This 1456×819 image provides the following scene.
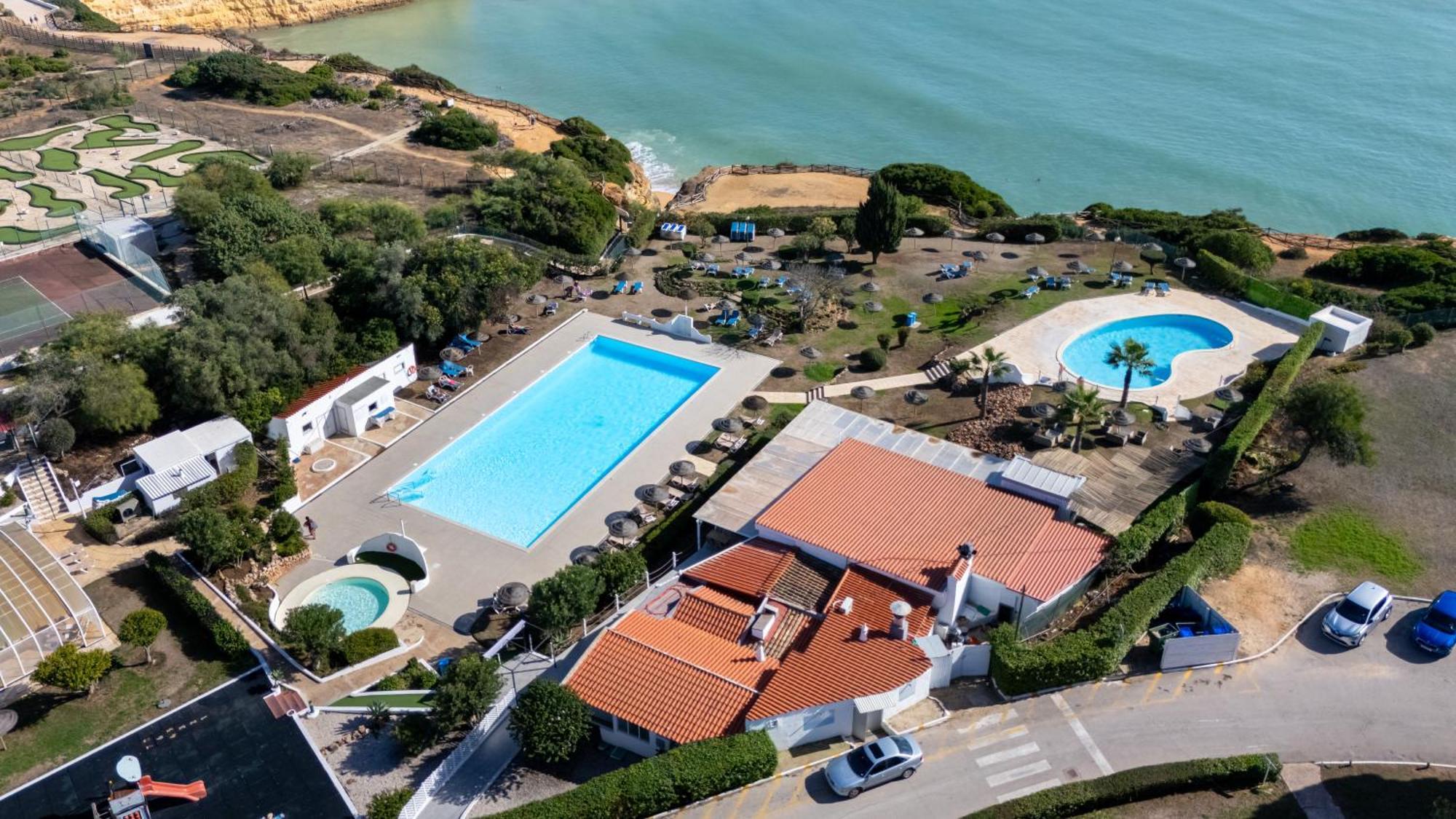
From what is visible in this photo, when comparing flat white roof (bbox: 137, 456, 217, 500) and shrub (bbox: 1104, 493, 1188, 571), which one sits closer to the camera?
shrub (bbox: 1104, 493, 1188, 571)

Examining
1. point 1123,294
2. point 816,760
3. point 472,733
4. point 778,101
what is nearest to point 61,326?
point 472,733

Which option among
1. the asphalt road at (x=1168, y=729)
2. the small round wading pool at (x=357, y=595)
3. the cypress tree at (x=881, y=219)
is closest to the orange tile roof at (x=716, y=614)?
the asphalt road at (x=1168, y=729)

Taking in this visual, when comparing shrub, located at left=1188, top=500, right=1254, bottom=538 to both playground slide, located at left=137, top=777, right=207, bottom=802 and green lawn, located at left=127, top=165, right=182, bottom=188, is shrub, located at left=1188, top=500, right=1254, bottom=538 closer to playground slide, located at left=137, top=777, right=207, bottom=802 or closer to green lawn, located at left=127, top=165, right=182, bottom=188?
playground slide, located at left=137, top=777, right=207, bottom=802

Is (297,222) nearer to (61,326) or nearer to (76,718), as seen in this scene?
(61,326)

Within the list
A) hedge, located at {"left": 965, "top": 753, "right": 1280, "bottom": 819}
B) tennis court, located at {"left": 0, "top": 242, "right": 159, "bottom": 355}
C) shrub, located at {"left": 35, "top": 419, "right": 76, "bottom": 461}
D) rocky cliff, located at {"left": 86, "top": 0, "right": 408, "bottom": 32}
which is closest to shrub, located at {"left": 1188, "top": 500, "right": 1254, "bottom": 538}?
hedge, located at {"left": 965, "top": 753, "right": 1280, "bottom": 819}

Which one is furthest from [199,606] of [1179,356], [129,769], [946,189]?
[946,189]

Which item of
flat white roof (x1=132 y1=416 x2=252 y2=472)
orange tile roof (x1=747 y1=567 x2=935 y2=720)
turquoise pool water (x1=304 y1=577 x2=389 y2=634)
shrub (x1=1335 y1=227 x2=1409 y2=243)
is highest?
shrub (x1=1335 y1=227 x2=1409 y2=243)

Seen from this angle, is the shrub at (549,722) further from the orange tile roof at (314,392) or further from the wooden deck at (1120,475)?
the orange tile roof at (314,392)

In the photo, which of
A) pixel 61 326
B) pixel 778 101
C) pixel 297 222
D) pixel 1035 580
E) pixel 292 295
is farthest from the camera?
pixel 778 101
